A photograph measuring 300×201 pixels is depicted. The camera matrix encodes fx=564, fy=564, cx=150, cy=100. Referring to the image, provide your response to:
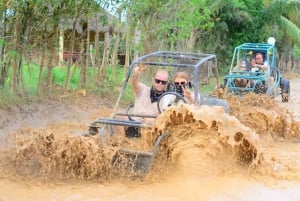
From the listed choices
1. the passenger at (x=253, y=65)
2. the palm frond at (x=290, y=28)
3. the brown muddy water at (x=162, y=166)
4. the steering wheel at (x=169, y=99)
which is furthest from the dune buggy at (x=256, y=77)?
the palm frond at (x=290, y=28)

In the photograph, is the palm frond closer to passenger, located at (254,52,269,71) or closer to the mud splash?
passenger, located at (254,52,269,71)

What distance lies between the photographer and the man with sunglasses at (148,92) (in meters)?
6.89

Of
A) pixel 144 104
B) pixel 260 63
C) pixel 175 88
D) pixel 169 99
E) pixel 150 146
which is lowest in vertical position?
pixel 150 146

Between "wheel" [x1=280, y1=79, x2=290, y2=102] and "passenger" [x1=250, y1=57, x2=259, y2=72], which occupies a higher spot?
"passenger" [x1=250, y1=57, x2=259, y2=72]

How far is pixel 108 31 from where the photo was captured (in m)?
14.8

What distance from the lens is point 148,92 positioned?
7.11m

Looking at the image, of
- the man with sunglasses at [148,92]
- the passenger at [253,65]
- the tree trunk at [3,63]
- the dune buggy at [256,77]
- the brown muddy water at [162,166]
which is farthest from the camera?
the passenger at [253,65]

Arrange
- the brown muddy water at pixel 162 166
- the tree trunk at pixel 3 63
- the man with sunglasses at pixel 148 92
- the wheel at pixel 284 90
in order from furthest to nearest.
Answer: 1. the wheel at pixel 284 90
2. the tree trunk at pixel 3 63
3. the man with sunglasses at pixel 148 92
4. the brown muddy water at pixel 162 166

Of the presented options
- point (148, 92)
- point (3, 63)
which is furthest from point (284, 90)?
point (148, 92)

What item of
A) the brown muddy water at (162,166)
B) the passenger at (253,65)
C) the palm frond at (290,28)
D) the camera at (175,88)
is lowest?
the brown muddy water at (162,166)

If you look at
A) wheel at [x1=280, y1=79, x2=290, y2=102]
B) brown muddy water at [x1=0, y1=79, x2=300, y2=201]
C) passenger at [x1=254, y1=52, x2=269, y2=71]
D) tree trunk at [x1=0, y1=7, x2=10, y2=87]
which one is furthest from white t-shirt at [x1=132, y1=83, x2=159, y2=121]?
wheel at [x1=280, y1=79, x2=290, y2=102]

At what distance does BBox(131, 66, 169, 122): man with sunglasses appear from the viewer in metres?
6.89

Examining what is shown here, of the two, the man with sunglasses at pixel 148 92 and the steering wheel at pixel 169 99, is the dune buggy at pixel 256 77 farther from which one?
the steering wheel at pixel 169 99

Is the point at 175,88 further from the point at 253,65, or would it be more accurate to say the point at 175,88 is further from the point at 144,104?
the point at 253,65
